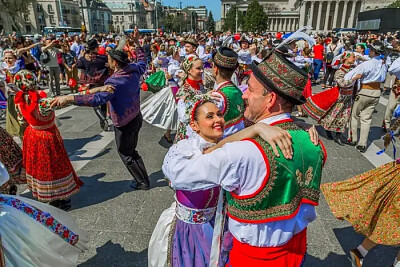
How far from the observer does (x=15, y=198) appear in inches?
89.0

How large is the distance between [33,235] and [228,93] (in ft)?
7.28

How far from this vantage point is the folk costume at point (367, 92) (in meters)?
5.54

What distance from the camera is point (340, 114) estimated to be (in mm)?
6234

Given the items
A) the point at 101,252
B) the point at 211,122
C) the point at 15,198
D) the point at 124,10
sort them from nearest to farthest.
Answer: the point at 211,122 → the point at 15,198 → the point at 101,252 → the point at 124,10

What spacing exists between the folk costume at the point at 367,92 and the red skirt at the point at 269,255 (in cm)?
490

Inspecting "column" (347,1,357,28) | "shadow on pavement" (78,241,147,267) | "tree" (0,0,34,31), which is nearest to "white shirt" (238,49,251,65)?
"shadow on pavement" (78,241,147,267)

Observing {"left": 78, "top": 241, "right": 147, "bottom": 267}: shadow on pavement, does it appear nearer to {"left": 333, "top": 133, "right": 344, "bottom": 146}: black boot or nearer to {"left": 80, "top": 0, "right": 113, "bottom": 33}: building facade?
{"left": 333, "top": 133, "right": 344, "bottom": 146}: black boot

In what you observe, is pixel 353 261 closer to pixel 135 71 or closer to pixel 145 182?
pixel 145 182

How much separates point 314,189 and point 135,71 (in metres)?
3.17

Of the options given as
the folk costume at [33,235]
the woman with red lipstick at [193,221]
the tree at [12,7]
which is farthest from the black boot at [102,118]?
the tree at [12,7]

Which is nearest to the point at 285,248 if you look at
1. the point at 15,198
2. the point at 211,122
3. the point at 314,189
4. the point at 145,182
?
the point at 314,189

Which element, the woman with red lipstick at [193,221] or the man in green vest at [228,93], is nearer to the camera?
the woman with red lipstick at [193,221]

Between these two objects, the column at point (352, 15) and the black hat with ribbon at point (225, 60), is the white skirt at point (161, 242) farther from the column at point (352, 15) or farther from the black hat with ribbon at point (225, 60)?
the column at point (352, 15)

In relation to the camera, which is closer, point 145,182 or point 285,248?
point 285,248
